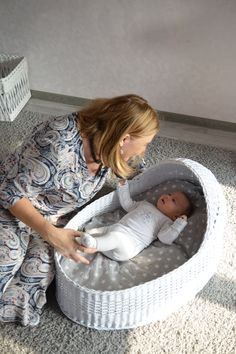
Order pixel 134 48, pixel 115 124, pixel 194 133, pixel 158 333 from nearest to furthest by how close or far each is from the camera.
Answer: pixel 115 124, pixel 158 333, pixel 134 48, pixel 194 133

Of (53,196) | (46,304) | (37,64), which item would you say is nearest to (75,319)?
(46,304)

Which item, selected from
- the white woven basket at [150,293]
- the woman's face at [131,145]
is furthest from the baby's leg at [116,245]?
the woman's face at [131,145]

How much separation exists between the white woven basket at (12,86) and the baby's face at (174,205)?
3.17 ft

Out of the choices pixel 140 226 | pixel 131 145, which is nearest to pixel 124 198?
pixel 140 226

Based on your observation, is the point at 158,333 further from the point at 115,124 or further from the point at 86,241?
the point at 115,124

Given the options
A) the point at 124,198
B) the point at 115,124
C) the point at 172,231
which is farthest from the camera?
the point at 124,198

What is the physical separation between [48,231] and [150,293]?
32 cm

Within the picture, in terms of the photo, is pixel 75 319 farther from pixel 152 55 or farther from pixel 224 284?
pixel 152 55

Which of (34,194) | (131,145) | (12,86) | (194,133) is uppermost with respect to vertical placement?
(131,145)

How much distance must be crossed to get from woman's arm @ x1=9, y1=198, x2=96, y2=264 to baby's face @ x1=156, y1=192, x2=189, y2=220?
1.24 ft

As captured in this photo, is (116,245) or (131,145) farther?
(116,245)

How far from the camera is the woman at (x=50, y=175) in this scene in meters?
1.25

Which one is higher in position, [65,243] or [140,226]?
[65,243]

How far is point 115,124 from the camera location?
4.01 ft
